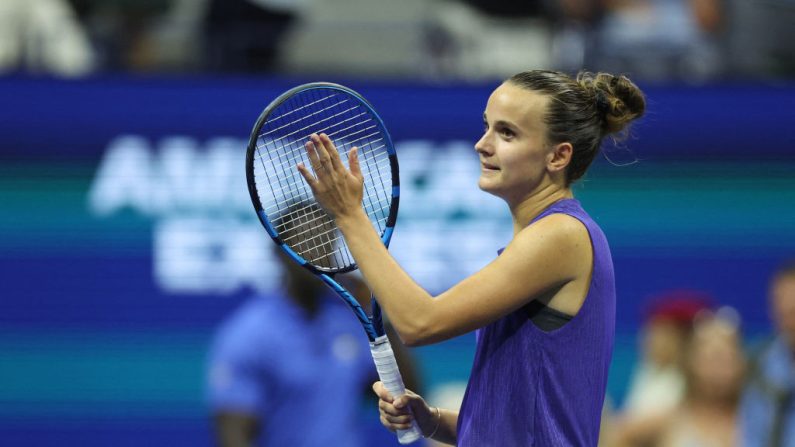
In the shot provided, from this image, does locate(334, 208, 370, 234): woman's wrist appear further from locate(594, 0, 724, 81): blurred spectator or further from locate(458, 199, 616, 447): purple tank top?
locate(594, 0, 724, 81): blurred spectator

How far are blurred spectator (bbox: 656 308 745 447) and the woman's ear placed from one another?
3035 millimetres

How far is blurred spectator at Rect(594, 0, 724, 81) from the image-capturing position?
735 cm

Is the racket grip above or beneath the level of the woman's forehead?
beneath

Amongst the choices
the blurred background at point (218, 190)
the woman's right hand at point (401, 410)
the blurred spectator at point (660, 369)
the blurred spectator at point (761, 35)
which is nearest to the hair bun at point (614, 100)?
the woman's right hand at point (401, 410)

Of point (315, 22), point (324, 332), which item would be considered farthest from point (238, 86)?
point (324, 332)

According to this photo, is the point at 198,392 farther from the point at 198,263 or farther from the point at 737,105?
the point at 737,105

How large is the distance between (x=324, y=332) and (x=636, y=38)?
2.86 metres

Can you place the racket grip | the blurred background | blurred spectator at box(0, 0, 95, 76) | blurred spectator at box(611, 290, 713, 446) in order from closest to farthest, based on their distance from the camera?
1. the racket grip
2. blurred spectator at box(611, 290, 713, 446)
3. the blurred background
4. blurred spectator at box(0, 0, 95, 76)

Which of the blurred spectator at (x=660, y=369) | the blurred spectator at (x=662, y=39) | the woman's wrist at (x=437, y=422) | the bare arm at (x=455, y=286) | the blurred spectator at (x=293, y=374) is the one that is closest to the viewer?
the bare arm at (x=455, y=286)

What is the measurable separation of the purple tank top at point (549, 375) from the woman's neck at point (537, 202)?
0.11 ft

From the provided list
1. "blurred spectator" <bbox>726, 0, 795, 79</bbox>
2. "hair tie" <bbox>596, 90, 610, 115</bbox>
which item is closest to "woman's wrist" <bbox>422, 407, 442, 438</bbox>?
"hair tie" <bbox>596, 90, 610, 115</bbox>

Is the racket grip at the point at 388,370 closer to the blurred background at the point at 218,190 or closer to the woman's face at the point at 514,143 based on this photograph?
the woman's face at the point at 514,143

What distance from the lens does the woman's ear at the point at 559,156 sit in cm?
290

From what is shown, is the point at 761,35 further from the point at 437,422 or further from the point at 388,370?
the point at 388,370
